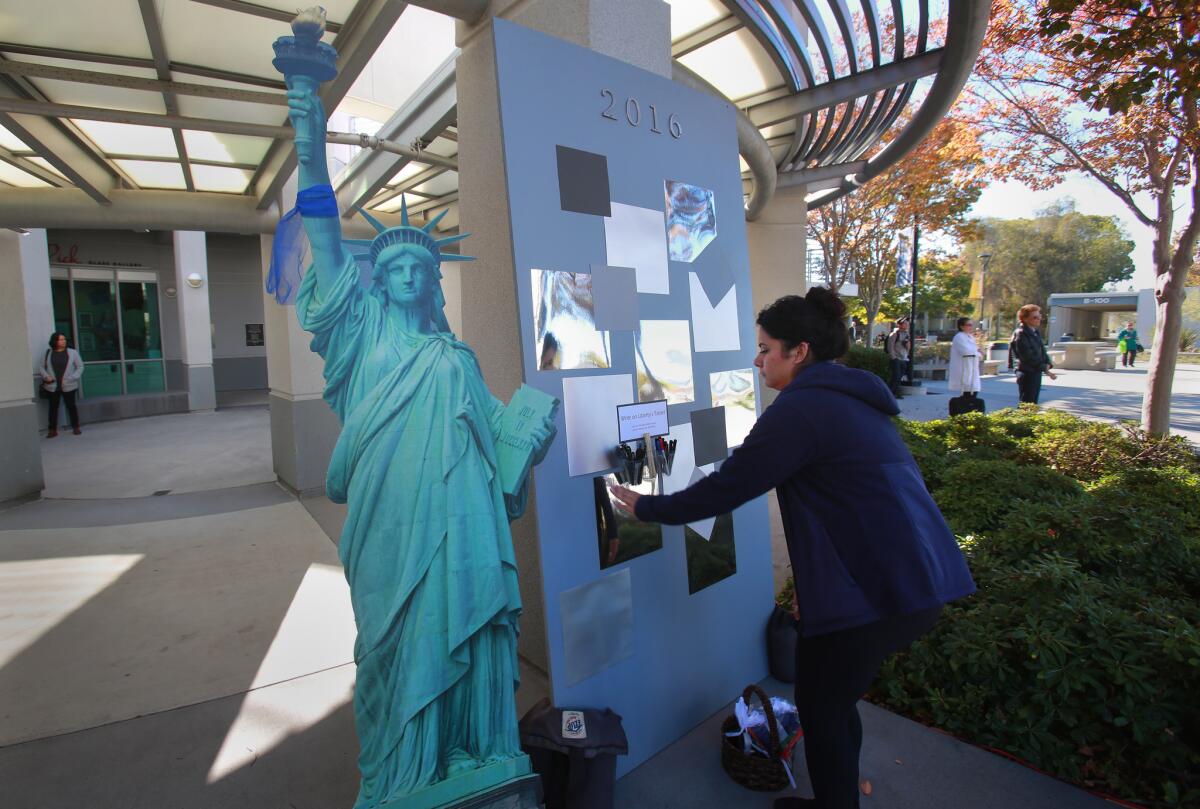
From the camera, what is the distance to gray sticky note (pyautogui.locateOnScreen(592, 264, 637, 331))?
2568 millimetres

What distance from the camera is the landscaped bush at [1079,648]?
244 cm

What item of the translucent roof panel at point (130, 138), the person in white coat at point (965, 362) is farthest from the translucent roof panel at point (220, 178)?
the person in white coat at point (965, 362)

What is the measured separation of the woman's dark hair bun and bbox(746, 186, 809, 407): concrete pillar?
27.6 feet

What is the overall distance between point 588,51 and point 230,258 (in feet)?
59.8

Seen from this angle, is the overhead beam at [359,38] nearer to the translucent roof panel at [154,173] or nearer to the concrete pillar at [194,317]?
the translucent roof panel at [154,173]

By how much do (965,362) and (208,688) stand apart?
31.3 ft

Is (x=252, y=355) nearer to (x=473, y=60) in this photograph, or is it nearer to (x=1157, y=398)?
(x=473, y=60)

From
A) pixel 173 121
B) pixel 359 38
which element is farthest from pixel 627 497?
pixel 173 121

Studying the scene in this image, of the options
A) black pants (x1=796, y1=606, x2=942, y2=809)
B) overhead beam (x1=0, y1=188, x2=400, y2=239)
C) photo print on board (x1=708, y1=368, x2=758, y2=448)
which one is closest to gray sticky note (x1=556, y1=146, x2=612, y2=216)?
photo print on board (x1=708, y1=368, x2=758, y2=448)

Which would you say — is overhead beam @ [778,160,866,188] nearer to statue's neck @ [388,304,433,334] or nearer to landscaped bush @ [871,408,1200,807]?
landscaped bush @ [871,408,1200,807]

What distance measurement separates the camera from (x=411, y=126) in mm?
5574

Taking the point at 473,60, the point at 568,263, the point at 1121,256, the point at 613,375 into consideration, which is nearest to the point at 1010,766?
the point at 613,375

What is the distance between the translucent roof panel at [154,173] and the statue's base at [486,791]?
22.0 ft

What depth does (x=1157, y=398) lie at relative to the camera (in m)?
6.86
